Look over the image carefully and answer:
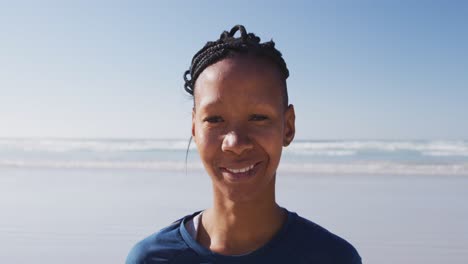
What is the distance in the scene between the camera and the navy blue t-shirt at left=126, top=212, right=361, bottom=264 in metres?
1.60

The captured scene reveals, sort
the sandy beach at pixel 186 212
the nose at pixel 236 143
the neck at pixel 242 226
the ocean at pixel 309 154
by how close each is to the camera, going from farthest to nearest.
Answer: the ocean at pixel 309 154, the sandy beach at pixel 186 212, the neck at pixel 242 226, the nose at pixel 236 143

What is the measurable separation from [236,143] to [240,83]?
194 mm

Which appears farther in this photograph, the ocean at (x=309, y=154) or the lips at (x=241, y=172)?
the ocean at (x=309, y=154)

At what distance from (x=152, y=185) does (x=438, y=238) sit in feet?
19.4

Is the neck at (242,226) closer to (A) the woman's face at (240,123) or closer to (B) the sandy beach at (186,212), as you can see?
(A) the woman's face at (240,123)

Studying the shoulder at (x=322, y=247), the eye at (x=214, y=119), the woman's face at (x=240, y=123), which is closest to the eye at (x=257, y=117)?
the woman's face at (x=240, y=123)

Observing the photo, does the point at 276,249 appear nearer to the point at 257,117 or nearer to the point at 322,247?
the point at 322,247

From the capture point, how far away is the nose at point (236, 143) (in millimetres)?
1572

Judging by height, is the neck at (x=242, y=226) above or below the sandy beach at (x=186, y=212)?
above

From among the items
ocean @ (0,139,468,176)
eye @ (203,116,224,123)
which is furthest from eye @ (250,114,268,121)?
ocean @ (0,139,468,176)

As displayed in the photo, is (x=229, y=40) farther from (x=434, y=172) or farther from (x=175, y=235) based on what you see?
(x=434, y=172)

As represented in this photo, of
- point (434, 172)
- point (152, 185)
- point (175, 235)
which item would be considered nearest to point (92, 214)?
point (152, 185)

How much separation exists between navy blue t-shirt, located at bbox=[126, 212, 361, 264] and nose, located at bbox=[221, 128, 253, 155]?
32 centimetres

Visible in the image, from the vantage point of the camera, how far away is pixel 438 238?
20.2 ft
